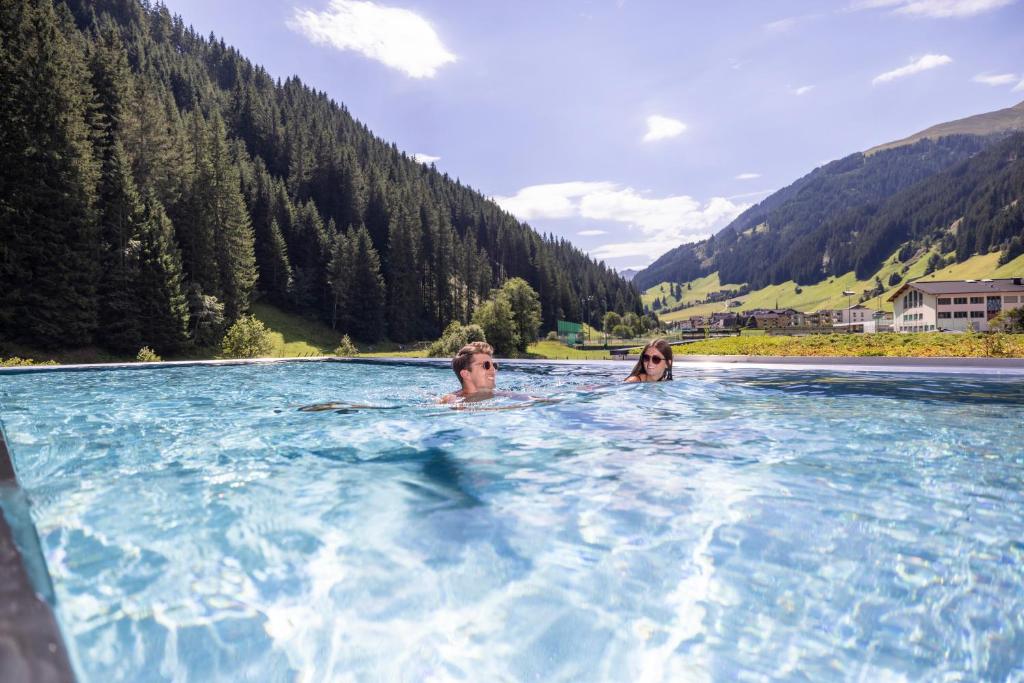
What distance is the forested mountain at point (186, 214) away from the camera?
32.1 meters

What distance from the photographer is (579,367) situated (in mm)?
19328

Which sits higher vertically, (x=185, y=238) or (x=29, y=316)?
(x=185, y=238)

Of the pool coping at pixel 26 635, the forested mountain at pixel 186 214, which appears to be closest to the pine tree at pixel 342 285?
the forested mountain at pixel 186 214

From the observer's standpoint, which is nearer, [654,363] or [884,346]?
[654,363]

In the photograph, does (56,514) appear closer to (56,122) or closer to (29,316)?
(29,316)

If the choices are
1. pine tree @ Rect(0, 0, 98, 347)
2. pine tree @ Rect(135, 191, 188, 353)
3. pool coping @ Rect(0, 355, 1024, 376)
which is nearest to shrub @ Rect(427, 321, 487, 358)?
pool coping @ Rect(0, 355, 1024, 376)

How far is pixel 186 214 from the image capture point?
45.7m

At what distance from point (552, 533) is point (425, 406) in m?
6.16

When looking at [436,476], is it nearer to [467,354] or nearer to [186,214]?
[467,354]

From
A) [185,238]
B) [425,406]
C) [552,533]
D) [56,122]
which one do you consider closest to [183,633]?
[552,533]

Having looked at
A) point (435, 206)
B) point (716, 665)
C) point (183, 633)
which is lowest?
point (716, 665)

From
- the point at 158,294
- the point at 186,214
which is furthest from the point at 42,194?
the point at 186,214

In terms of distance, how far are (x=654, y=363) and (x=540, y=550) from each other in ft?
28.5

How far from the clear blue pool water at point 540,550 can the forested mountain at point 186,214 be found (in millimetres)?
34132
